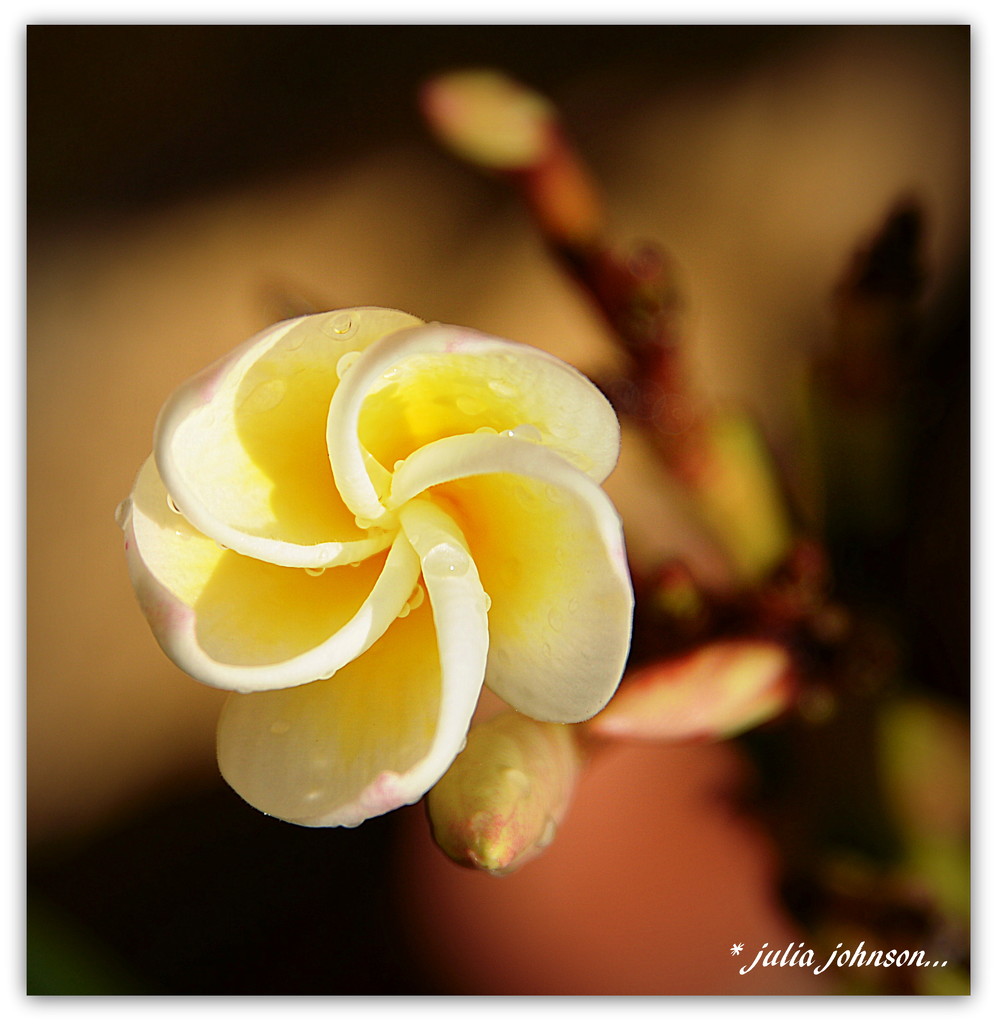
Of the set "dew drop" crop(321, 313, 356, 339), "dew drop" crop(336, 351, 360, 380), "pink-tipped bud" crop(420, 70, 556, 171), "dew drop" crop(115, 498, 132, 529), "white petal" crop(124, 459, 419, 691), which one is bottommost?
"white petal" crop(124, 459, 419, 691)

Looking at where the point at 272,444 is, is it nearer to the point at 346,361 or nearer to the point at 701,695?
the point at 346,361

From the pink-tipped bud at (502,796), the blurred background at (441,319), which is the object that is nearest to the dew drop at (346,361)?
the pink-tipped bud at (502,796)

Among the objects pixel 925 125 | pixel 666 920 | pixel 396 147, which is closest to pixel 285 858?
pixel 666 920

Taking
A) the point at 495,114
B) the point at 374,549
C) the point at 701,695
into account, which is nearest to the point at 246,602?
the point at 374,549

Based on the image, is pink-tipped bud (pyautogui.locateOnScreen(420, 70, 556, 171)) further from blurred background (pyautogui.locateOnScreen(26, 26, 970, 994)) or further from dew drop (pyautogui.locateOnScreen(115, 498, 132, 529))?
dew drop (pyautogui.locateOnScreen(115, 498, 132, 529))

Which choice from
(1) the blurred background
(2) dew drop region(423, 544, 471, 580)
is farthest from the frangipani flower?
(1) the blurred background

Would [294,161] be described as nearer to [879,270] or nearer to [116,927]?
[879,270]
